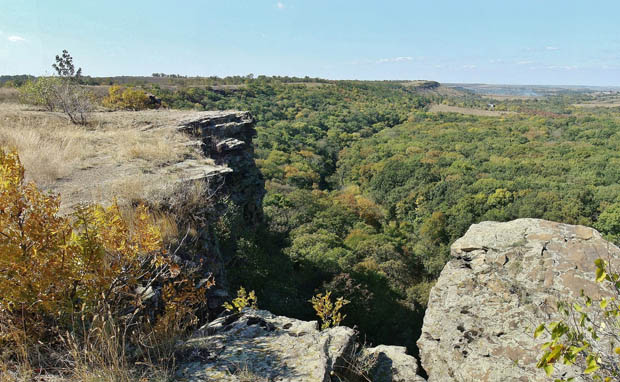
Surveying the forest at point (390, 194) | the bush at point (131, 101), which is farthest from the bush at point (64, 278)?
the bush at point (131, 101)

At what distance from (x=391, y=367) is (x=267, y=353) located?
10.4 ft

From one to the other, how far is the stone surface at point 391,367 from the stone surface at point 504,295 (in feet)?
0.98

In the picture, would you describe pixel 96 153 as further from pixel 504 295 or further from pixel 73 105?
pixel 504 295

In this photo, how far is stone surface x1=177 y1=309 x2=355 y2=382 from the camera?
11.1 feet

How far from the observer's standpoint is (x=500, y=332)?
5.23 meters

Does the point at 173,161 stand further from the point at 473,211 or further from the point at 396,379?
the point at 473,211

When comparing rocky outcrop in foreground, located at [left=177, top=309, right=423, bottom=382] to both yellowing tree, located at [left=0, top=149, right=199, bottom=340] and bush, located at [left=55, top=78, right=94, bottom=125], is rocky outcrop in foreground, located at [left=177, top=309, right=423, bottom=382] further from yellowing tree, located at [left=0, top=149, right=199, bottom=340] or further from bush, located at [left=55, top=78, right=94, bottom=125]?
bush, located at [left=55, top=78, right=94, bottom=125]

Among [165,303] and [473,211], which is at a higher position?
[165,303]

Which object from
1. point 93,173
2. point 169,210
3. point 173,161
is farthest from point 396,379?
point 93,173

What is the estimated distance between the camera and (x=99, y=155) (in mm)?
8023

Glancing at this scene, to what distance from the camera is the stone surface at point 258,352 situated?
3395mm

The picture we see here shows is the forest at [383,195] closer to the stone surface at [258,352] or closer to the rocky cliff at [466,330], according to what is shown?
the stone surface at [258,352]

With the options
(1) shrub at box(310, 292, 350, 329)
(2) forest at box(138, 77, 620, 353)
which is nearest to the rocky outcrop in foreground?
(1) shrub at box(310, 292, 350, 329)

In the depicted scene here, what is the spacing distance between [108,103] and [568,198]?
105ft
